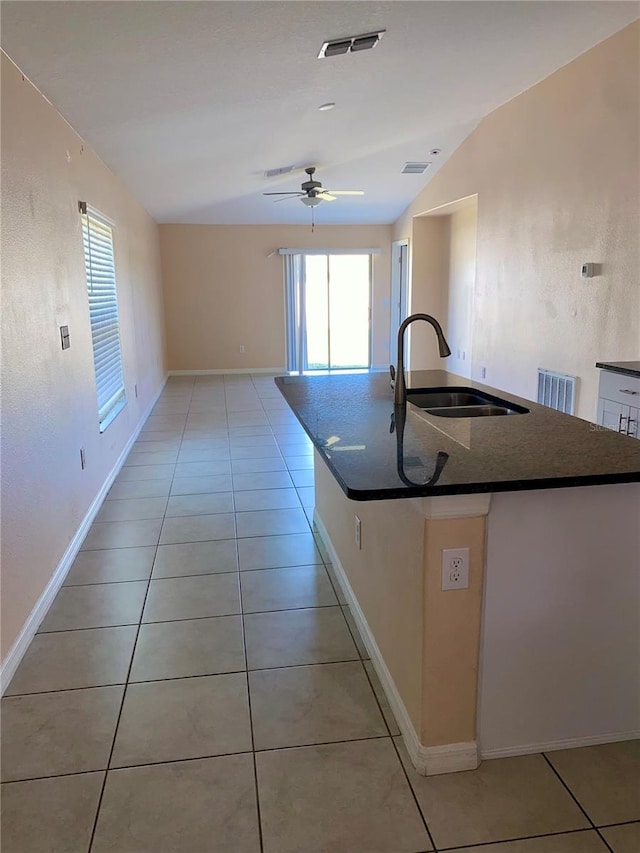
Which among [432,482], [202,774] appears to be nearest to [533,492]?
[432,482]

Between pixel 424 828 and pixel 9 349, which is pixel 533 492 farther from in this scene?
pixel 9 349

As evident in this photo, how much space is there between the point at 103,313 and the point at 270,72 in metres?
2.02

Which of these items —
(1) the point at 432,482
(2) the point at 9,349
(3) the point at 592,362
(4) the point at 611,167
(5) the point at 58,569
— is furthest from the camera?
(3) the point at 592,362

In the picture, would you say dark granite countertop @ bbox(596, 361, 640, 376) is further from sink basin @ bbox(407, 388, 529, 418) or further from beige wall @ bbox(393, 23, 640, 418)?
sink basin @ bbox(407, 388, 529, 418)

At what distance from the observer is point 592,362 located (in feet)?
14.5

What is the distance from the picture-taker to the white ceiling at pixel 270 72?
265cm

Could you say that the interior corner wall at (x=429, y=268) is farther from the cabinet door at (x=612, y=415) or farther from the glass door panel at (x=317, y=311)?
the cabinet door at (x=612, y=415)

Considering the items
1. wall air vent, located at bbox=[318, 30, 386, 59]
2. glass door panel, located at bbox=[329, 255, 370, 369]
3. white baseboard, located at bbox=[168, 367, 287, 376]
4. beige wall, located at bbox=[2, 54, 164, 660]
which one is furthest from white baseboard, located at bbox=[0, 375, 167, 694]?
glass door panel, located at bbox=[329, 255, 370, 369]

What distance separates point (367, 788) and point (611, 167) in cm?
403

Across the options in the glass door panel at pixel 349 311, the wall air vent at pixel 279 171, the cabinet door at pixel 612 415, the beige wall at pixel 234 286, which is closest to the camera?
the cabinet door at pixel 612 415

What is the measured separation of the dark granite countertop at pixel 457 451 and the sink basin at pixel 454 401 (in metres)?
0.20

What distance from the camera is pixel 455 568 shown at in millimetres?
1602

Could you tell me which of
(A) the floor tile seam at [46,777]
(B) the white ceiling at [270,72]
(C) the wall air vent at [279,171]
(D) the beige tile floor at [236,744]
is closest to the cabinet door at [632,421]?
(D) the beige tile floor at [236,744]

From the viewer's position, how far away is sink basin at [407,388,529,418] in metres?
2.59
